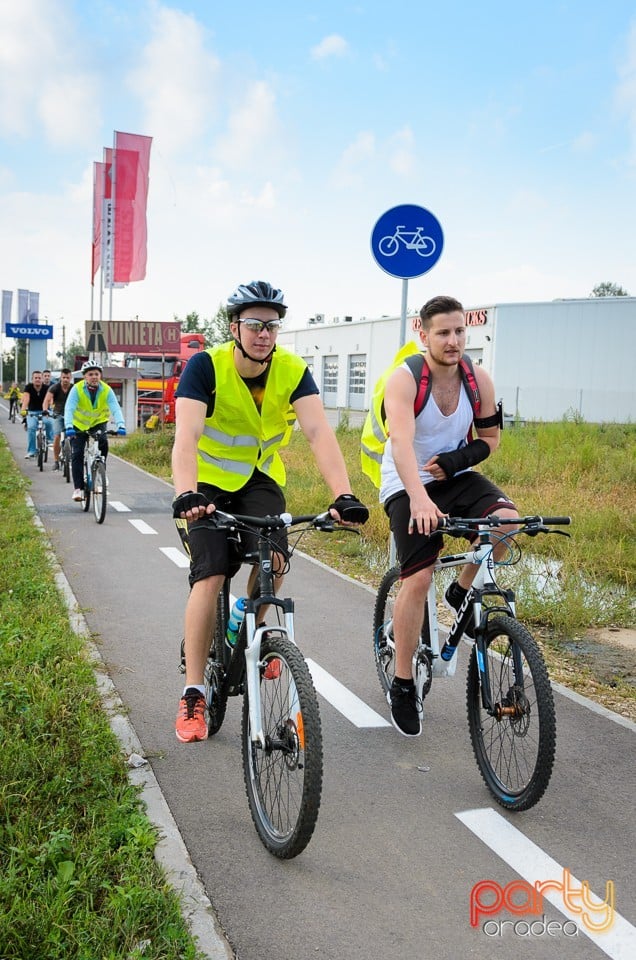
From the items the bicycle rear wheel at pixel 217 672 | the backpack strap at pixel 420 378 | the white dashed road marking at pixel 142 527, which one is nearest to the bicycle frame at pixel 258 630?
the bicycle rear wheel at pixel 217 672

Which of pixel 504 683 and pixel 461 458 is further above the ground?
pixel 461 458

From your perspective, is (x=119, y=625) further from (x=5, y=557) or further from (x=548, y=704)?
(x=548, y=704)

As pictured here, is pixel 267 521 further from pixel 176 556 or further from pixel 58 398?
pixel 58 398

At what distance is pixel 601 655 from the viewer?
5988 millimetres

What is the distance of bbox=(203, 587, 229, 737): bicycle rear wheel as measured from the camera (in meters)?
4.04

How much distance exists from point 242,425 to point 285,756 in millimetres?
1448

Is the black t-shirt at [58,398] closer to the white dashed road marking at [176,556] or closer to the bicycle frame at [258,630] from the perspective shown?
the white dashed road marking at [176,556]

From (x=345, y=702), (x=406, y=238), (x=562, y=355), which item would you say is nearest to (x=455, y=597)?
(x=345, y=702)

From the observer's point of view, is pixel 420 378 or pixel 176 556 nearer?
pixel 420 378

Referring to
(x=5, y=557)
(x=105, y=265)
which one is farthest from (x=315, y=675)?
(x=105, y=265)

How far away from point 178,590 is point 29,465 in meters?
12.5

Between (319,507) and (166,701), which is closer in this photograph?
(166,701)

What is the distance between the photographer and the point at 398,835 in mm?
3498

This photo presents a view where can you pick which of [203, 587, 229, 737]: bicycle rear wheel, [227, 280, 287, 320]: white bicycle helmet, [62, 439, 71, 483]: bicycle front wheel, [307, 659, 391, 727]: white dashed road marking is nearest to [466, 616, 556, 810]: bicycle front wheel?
[307, 659, 391, 727]: white dashed road marking
